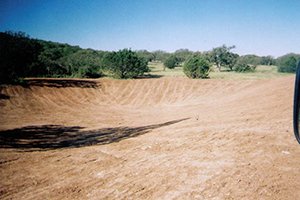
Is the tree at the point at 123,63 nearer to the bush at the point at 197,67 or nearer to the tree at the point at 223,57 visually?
the bush at the point at 197,67

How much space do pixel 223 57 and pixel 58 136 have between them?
60.8m

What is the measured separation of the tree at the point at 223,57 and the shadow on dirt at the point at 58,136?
58120mm

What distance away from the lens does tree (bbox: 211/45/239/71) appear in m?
66.6

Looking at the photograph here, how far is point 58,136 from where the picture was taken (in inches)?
468

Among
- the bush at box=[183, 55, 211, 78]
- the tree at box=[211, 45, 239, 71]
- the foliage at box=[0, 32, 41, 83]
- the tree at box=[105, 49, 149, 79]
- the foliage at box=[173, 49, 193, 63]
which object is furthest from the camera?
the foliage at box=[173, 49, 193, 63]

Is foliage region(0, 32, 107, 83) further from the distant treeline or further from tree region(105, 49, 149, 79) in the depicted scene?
tree region(105, 49, 149, 79)

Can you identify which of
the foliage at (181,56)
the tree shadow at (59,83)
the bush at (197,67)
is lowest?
the tree shadow at (59,83)

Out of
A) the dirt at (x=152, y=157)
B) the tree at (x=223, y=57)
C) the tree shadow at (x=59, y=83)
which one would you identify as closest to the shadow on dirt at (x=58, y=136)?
the dirt at (x=152, y=157)

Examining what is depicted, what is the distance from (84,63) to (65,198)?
35758 millimetres

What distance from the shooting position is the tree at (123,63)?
36.4 m

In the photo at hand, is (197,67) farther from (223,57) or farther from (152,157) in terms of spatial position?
(223,57)

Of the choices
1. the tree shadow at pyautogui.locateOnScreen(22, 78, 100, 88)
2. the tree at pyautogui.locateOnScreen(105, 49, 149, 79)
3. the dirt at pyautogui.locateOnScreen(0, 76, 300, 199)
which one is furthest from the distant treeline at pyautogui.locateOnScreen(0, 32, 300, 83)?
the dirt at pyautogui.locateOnScreen(0, 76, 300, 199)

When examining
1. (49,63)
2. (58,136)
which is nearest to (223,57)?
(49,63)

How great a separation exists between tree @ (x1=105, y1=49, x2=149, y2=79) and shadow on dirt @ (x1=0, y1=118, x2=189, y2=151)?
2331 cm
